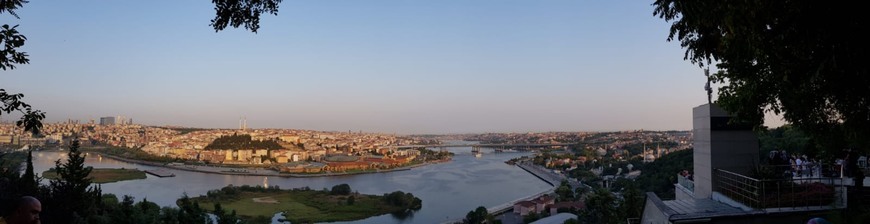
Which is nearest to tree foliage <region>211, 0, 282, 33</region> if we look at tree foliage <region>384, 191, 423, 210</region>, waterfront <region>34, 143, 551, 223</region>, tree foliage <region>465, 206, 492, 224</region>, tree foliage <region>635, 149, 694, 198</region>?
tree foliage <region>635, 149, 694, 198</region>

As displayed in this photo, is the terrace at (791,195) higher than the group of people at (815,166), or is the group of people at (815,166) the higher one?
the group of people at (815,166)

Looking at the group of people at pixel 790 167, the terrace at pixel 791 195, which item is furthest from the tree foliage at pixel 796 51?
the group of people at pixel 790 167

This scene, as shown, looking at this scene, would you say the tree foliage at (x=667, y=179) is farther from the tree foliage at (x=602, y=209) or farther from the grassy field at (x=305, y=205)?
the grassy field at (x=305, y=205)

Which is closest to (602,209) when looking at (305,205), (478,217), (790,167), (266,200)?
(478,217)

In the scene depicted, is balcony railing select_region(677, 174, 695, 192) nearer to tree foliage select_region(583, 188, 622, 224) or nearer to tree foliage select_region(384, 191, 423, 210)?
tree foliage select_region(583, 188, 622, 224)

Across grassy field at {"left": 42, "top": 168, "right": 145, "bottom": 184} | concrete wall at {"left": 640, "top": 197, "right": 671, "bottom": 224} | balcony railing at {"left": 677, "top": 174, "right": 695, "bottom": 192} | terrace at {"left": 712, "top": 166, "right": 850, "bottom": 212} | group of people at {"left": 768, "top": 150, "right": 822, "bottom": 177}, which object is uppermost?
group of people at {"left": 768, "top": 150, "right": 822, "bottom": 177}

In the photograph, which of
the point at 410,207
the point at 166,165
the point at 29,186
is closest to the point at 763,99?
the point at 29,186
